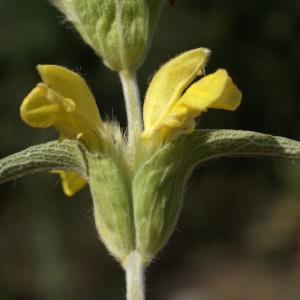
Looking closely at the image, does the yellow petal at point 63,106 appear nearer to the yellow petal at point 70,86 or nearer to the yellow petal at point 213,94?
the yellow petal at point 70,86

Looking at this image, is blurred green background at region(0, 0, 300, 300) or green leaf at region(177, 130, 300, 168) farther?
blurred green background at region(0, 0, 300, 300)

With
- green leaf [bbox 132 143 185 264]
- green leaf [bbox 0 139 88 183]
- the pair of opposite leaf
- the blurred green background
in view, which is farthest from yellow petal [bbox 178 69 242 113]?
the blurred green background

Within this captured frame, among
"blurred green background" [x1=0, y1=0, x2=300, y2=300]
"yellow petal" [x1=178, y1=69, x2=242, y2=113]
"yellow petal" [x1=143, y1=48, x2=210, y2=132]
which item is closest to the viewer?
"yellow petal" [x1=178, y1=69, x2=242, y2=113]

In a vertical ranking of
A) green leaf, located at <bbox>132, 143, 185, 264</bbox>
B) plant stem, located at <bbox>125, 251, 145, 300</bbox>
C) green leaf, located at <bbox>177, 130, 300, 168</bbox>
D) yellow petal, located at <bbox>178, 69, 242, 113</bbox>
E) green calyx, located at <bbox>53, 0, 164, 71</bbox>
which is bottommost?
plant stem, located at <bbox>125, 251, 145, 300</bbox>

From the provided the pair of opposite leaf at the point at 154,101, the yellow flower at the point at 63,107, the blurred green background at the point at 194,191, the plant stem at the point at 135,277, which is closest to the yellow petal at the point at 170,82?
the pair of opposite leaf at the point at 154,101

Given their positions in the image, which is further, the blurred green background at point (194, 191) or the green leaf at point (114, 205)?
the blurred green background at point (194, 191)

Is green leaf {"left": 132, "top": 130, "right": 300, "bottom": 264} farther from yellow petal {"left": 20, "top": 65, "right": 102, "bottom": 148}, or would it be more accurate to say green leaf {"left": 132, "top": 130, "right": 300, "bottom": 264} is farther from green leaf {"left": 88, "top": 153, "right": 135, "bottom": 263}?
yellow petal {"left": 20, "top": 65, "right": 102, "bottom": 148}
